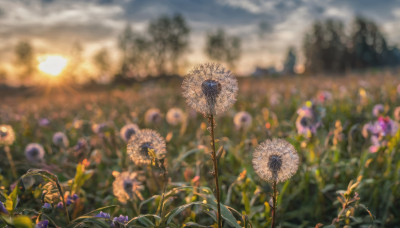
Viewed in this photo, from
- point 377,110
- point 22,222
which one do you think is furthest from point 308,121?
point 22,222

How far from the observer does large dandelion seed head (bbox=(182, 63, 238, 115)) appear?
35.3 inches

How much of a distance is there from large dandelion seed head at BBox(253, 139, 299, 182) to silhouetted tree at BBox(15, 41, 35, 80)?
75100 mm

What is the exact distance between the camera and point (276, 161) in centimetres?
102

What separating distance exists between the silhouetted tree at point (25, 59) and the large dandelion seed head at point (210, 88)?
75030 mm

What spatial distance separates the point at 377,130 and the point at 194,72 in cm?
168

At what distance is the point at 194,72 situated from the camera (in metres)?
0.95

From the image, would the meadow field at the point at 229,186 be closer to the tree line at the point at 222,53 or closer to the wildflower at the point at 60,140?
the wildflower at the point at 60,140

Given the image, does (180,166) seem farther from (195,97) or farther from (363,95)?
(363,95)

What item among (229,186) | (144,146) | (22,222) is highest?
(144,146)

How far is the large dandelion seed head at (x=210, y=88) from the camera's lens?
0.90m

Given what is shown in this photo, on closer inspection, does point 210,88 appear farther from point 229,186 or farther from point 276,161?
point 229,186

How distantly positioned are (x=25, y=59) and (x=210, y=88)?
77302 millimetres

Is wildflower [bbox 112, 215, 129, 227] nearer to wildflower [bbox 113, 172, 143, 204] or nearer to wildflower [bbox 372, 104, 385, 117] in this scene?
wildflower [bbox 113, 172, 143, 204]

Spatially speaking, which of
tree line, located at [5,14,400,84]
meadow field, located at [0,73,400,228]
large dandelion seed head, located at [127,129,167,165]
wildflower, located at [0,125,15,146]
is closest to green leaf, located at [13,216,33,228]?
meadow field, located at [0,73,400,228]
